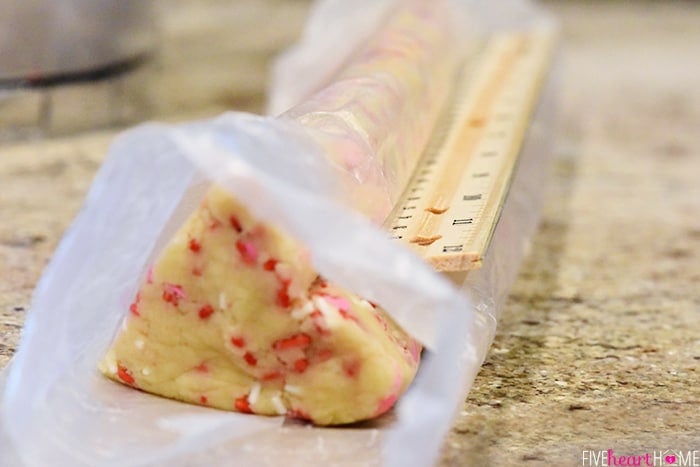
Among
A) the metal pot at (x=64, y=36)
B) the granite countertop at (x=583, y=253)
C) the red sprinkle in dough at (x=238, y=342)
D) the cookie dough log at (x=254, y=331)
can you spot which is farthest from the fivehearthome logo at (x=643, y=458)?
the metal pot at (x=64, y=36)

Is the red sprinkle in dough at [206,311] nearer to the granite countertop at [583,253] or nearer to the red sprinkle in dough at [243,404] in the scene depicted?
the red sprinkle in dough at [243,404]

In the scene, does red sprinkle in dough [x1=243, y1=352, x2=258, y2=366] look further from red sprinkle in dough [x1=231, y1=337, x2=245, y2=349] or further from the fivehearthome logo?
the fivehearthome logo

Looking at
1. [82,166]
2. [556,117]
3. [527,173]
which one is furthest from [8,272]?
[556,117]

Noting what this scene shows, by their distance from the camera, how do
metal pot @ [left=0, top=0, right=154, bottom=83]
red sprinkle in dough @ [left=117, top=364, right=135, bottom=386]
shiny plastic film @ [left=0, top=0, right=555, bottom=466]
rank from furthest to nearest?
metal pot @ [left=0, top=0, right=154, bottom=83] < red sprinkle in dough @ [left=117, top=364, right=135, bottom=386] < shiny plastic film @ [left=0, top=0, right=555, bottom=466]

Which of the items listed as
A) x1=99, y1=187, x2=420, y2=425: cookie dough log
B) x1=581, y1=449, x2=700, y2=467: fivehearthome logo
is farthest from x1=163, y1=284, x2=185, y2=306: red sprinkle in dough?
x1=581, y1=449, x2=700, y2=467: fivehearthome logo

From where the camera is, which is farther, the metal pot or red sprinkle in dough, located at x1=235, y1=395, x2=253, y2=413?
the metal pot

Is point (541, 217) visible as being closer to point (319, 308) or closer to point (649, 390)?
point (649, 390)
